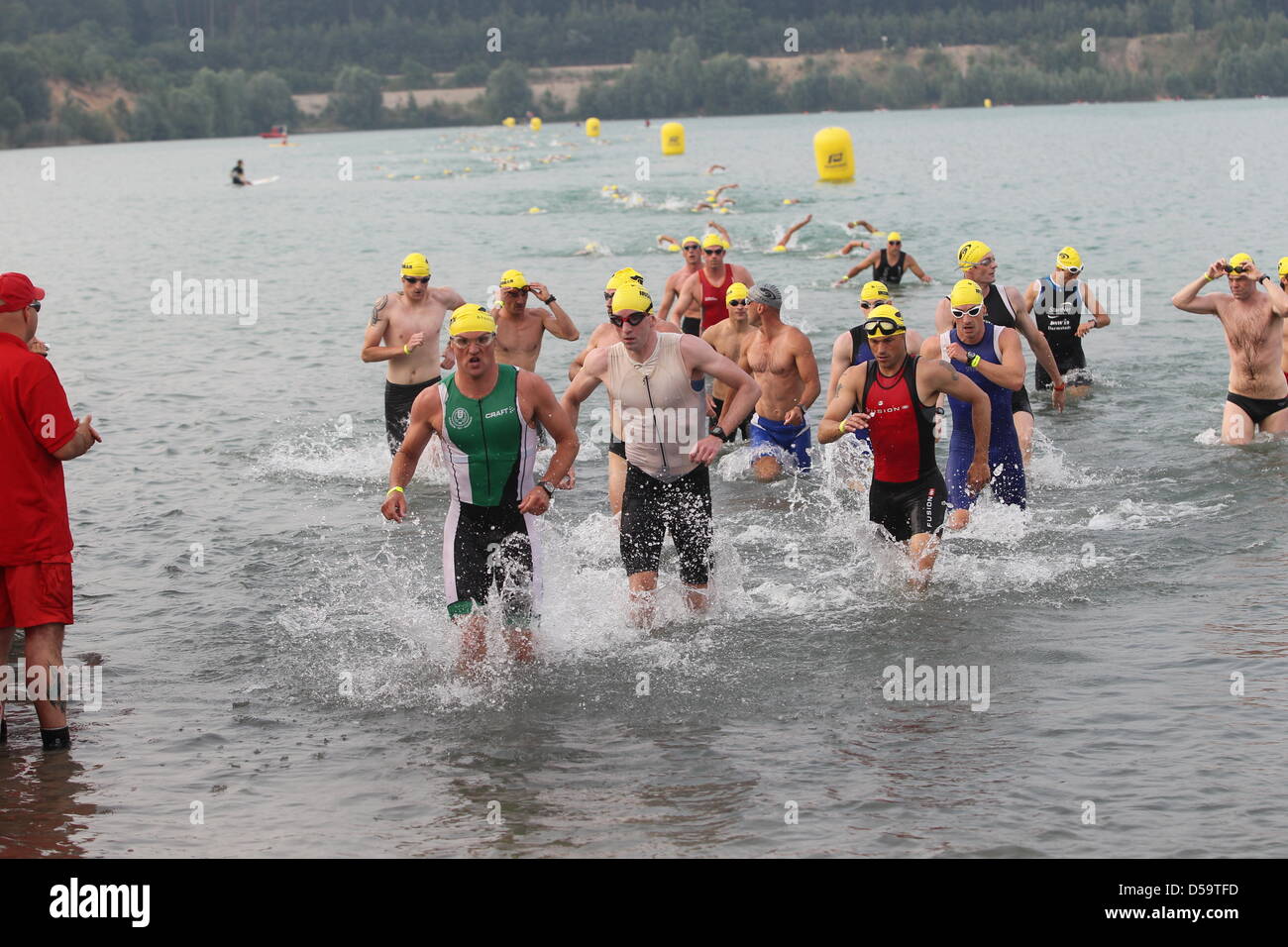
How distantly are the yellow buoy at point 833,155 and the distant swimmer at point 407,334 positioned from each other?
4032 centimetres

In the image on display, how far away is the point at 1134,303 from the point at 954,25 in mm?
153283

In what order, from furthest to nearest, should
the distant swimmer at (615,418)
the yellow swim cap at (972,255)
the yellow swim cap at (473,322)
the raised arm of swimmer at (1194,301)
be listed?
the raised arm of swimmer at (1194,301) → the yellow swim cap at (972,255) → the distant swimmer at (615,418) → the yellow swim cap at (473,322)

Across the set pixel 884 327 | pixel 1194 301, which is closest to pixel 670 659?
pixel 884 327

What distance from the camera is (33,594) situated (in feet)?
21.6

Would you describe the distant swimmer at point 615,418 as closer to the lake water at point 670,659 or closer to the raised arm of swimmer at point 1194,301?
the lake water at point 670,659

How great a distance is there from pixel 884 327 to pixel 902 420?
59 centimetres

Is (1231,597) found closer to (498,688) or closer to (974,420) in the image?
(974,420)

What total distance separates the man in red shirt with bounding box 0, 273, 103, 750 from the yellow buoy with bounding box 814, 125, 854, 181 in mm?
45919

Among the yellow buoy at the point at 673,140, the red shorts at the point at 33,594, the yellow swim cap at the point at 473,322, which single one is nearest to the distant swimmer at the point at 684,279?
the yellow swim cap at the point at 473,322

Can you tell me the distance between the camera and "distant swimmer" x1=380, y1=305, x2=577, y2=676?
23.7 ft

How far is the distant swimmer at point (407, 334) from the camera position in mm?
11828

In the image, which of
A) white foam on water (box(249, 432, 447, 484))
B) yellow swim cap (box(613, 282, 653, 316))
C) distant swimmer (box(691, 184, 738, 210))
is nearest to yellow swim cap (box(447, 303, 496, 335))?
yellow swim cap (box(613, 282, 653, 316))

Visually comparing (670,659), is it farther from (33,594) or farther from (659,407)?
(33,594)

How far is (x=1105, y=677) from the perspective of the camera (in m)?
7.79
